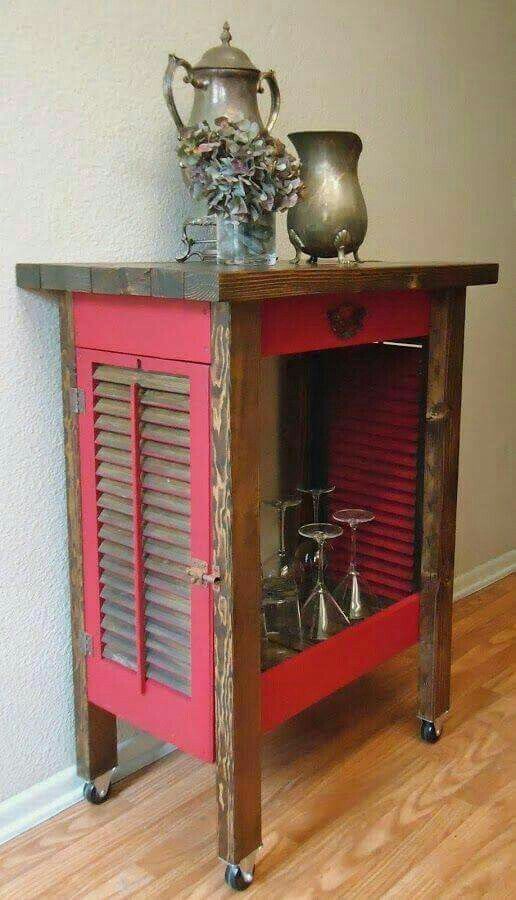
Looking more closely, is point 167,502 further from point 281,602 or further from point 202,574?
point 281,602

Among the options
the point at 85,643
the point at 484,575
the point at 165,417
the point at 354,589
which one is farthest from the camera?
the point at 484,575

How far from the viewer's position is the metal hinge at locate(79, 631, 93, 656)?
1.61 metres

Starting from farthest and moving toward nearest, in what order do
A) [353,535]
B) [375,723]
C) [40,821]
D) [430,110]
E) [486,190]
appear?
1. [486,190]
2. [430,110]
3. [375,723]
4. [353,535]
5. [40,821]

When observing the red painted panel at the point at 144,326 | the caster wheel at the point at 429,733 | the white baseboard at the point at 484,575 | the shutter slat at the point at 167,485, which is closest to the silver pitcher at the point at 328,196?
the red painted panel at the point at 144,326

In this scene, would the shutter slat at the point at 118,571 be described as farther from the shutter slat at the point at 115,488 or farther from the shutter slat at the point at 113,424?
the shutter slat at the point at 113,424

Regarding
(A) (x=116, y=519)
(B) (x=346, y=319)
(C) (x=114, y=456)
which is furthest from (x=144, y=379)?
(B) (x=346, y=319)

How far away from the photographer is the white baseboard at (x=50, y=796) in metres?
1.60

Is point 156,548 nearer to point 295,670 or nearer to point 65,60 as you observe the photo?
point 295,670

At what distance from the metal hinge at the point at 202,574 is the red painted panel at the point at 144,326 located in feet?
1.02

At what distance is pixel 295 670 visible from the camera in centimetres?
157

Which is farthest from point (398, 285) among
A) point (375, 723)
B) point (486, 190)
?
point (486, 190)

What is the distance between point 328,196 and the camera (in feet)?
5.45

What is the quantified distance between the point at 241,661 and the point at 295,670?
0.67 feet

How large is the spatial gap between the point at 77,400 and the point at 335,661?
667 millimetres
